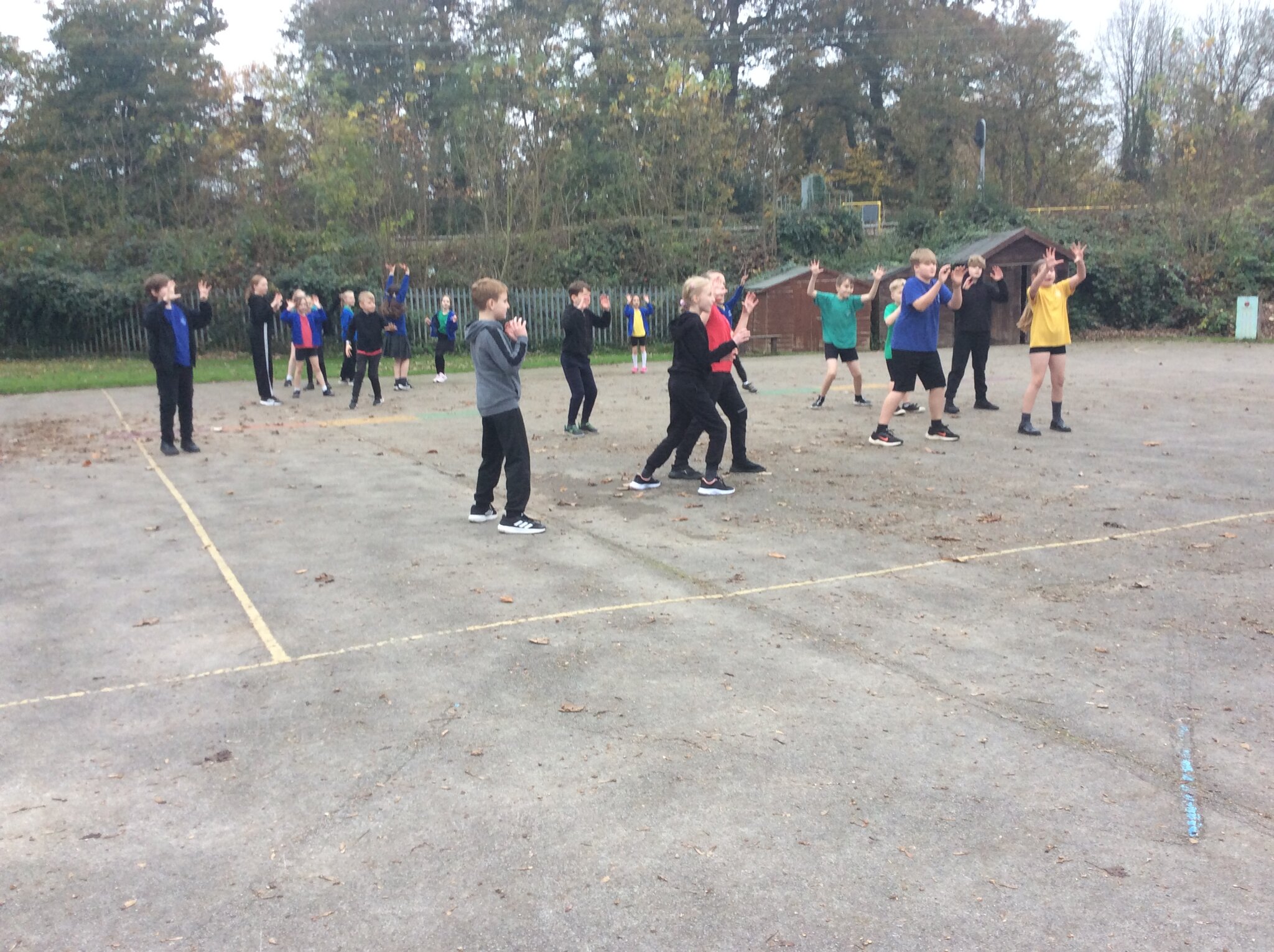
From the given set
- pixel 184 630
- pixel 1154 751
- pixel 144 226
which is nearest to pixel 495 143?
pixel 144 226

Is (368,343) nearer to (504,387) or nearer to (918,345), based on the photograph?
(918,345)

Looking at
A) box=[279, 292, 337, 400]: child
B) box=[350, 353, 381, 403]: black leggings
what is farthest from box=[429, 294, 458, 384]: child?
box=[350, 353, 381, 403]: black leggings

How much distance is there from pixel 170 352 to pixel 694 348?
5.71m

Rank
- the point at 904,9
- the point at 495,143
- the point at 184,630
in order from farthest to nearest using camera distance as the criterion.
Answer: the point at 904,9
the point at 495,143
the point at 184,630

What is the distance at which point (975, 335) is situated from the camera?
1332cm

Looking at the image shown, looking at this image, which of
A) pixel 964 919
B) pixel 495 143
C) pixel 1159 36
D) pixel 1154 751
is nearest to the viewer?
pixel 964 919

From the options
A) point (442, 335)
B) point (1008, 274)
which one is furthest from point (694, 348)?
point (1008, 274)

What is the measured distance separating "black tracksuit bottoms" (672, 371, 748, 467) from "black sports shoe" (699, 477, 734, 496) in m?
0.42

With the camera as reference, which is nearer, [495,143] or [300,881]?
[300,881]

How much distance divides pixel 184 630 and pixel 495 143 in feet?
90.4

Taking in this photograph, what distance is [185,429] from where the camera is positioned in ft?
37.4

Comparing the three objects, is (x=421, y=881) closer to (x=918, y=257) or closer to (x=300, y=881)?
(x=300, y=881)

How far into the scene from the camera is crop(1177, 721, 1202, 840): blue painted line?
3434 millimetres

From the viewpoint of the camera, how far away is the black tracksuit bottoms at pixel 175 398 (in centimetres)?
1109
